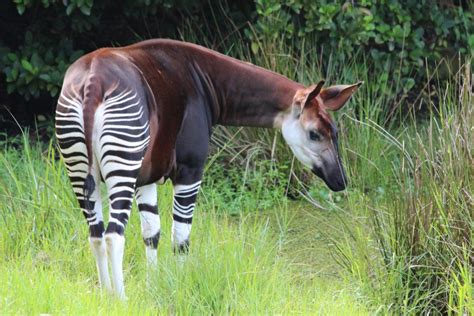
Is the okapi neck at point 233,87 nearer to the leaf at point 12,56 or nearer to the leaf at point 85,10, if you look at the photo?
the leaf at point 85,10

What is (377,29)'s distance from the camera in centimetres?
777

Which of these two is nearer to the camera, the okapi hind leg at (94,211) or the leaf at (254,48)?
the okapi hind leg at (94,211)

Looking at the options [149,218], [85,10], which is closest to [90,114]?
[149,218]

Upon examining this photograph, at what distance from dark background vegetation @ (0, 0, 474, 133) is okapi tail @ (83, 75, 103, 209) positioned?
241 cm

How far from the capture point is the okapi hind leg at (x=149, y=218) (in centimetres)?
545

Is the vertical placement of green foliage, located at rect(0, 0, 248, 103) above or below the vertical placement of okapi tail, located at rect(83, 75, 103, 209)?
below

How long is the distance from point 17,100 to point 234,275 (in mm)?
3953

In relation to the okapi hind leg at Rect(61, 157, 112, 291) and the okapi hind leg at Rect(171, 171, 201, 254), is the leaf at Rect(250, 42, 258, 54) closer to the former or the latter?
the okapi hind leg at Rect(171, 171, 201, 254)

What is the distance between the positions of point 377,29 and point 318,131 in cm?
240

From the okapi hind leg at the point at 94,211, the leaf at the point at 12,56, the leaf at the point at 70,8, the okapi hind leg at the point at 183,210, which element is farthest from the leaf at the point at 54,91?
the okapi hind leg at the point at 94,211

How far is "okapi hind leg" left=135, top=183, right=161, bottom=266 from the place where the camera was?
5.45m

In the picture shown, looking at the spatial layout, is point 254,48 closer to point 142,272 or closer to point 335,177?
point 335,177

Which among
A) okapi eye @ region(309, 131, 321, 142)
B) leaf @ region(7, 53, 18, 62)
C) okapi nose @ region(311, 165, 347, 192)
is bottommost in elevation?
okapi nose @ region(311, 165, 347, 192)

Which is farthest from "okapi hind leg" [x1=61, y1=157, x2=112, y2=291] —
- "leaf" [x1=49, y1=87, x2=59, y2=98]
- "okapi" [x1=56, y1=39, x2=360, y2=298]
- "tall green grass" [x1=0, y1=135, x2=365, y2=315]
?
"leaf" [x1=49, y1=87, x2=59, y2=98]
